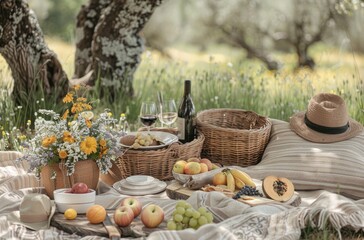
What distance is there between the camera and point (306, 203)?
432 cm

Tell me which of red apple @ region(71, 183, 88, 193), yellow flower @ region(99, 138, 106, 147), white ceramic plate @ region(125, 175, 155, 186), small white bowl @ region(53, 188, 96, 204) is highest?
yellow flower @ region(99, 138, 106, 147)

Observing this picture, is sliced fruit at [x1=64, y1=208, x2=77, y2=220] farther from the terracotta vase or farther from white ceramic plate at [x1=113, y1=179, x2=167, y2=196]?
white ceramic plate at [x1=113, y1=179, x2=167, y2=196]

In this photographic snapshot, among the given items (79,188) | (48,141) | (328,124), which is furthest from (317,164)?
(48,141)

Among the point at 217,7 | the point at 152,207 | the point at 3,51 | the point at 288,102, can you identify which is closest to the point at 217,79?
the point at 288,102

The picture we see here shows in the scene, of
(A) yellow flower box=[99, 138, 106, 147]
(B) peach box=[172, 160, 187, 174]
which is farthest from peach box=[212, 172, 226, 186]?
(A) yellow flower box=[99, 138, 106, 147]

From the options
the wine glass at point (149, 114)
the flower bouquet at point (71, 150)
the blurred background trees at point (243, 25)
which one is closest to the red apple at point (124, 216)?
the flower bouquet at point (71, 150)

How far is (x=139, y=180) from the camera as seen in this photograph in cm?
435

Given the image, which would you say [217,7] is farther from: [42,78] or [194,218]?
[194,218]

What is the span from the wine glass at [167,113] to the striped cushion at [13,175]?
0.98 meters

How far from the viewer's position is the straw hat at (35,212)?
382 cm

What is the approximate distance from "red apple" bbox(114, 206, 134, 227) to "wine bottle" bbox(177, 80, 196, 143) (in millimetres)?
1288

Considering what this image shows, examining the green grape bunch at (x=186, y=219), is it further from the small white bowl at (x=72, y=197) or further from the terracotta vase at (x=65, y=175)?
the terracotta vase at (x=65, y=175)

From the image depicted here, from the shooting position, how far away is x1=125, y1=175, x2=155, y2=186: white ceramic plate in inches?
170

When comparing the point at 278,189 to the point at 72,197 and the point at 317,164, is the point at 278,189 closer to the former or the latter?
the point at 317,164
